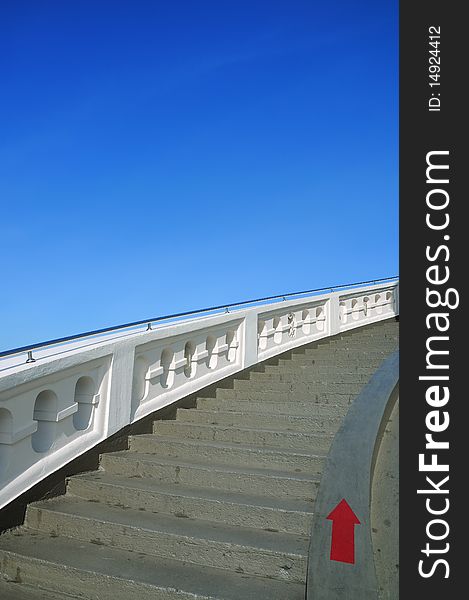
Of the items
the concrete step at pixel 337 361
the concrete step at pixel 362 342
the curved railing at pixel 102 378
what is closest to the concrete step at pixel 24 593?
the curved railing at pixel 102 378

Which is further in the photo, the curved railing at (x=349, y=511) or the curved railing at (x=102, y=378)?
the curved railing at (x=102, y=378)

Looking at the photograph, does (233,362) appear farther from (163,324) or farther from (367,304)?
(367,304)

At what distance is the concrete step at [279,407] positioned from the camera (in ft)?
17.2

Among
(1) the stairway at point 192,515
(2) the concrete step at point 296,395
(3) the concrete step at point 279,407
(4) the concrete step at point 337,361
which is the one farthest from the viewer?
(4) the concrete step at point 337,361

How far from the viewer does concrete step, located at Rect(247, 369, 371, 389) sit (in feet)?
19.9

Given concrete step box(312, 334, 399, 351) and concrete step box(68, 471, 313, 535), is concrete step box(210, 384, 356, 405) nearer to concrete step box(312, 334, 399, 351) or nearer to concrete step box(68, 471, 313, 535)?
concrete step box(68, 471, 313, 535)

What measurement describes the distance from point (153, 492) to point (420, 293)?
2.43 metres

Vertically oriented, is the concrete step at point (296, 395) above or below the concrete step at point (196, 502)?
above

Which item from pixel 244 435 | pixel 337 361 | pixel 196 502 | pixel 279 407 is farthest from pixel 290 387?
pixel 196 502

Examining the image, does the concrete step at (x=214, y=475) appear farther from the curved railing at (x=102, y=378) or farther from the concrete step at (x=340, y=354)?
the concrete step at (x=340, y=354)

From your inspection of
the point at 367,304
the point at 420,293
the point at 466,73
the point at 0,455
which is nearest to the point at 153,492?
the point at 0,455

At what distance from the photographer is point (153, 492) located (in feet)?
13.2

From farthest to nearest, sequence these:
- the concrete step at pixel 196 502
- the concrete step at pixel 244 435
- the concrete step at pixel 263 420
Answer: the concrete step at pixel 263 420, the concrete step at pixel 244 435, the concrete step at pixel 196 502

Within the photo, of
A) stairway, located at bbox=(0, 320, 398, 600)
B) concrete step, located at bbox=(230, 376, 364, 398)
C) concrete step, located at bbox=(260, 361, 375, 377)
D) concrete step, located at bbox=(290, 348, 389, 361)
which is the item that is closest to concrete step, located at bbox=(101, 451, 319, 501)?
stairway, located at bbox=(0, 320, 398, 600)
